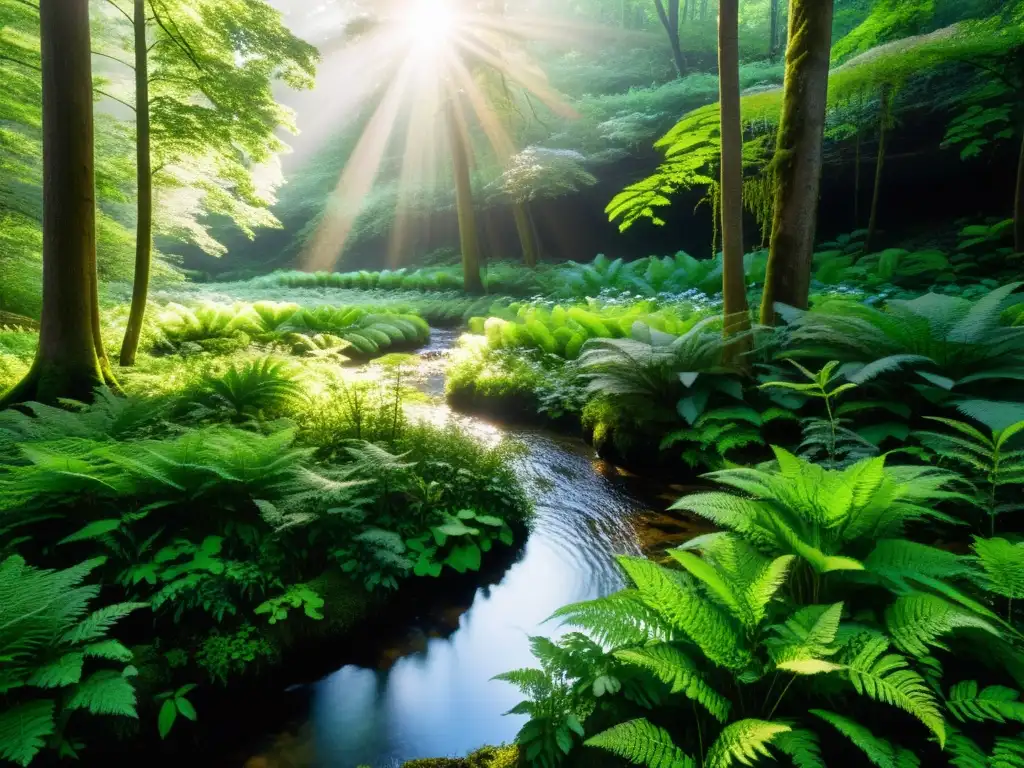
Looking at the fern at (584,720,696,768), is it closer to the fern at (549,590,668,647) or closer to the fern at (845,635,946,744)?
the fern at (549,590,668,647)

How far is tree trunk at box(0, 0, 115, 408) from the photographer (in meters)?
4.68

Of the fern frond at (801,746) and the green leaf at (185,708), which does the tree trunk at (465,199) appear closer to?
the green leaf at (185,708)

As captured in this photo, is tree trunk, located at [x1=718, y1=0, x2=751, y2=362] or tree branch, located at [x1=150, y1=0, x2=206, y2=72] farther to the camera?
tree branch, located at [x1=150, y1=0, x2=206, y2=72]

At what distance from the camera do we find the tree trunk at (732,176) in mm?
4785

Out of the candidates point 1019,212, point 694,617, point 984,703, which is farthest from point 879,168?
point 694,617

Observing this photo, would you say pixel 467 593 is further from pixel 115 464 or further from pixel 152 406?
pixel 152 406

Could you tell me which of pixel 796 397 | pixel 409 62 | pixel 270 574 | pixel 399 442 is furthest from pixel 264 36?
pixel 409 62

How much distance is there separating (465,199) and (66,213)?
11.2m

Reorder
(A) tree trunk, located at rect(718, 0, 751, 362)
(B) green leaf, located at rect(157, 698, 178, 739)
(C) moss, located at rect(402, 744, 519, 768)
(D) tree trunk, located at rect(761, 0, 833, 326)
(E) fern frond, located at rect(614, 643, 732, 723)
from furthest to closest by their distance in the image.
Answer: (A) tree trunk, located at rect(718, 0, 751, 362) < (D) tree trunk, located at rect(761, 0, 833, 326) < (B) green leaf, located at rect(157, 698, 178, 739) < (C) moss, located at rect(402, 744, 519, 768) < (E) fern frond, located at rect(614, 643, 732, 723)

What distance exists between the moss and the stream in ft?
0.67

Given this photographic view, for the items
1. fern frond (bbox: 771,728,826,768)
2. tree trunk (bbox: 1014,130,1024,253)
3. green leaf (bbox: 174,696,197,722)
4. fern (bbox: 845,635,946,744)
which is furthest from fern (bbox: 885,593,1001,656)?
tree trunk (bbox: 1014,130,1024,253)

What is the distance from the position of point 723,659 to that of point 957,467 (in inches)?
100

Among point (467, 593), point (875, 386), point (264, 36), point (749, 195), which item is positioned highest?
point (264, 36)

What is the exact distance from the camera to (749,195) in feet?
19.0
